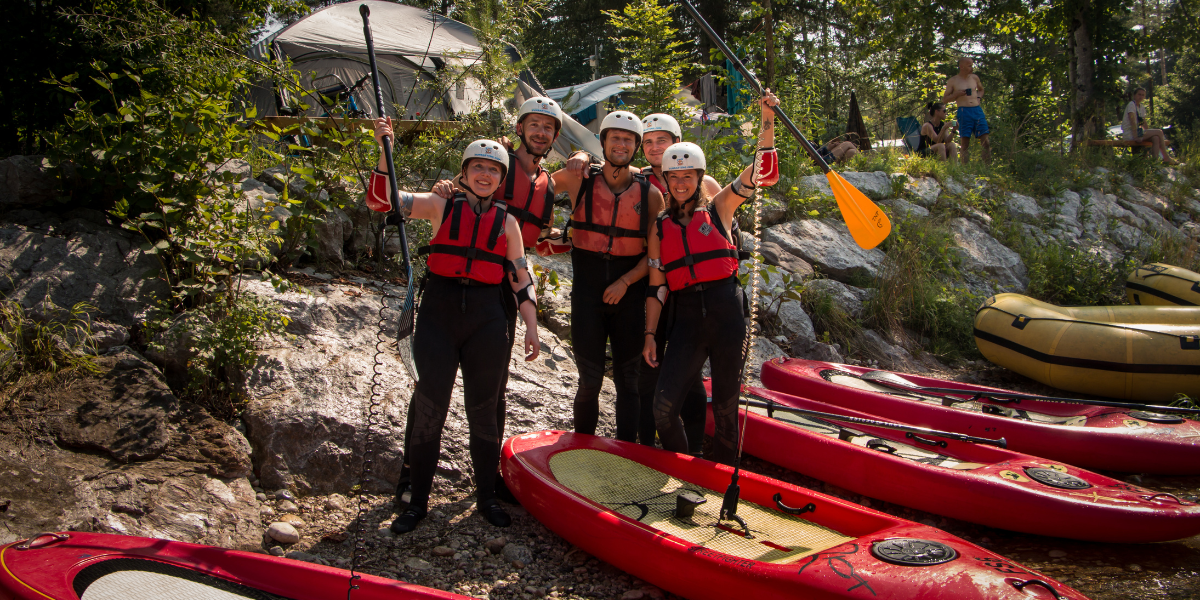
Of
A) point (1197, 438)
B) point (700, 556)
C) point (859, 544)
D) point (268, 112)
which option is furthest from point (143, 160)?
point (1197, 438)

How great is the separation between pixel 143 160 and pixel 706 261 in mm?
3429

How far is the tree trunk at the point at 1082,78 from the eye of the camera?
11.6 meters

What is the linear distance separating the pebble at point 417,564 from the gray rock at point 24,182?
11.0 feet

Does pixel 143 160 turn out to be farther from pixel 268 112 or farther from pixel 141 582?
pixel 268 112

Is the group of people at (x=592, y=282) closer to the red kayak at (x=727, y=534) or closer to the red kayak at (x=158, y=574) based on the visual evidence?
the red kayak at (x=727, y=534)

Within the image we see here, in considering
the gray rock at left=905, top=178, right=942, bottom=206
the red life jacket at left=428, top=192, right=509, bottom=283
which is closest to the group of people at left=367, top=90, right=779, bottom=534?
the red life jacket at left=428, top=192, right=509, bottom=283

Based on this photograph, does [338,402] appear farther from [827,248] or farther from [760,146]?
[827,248]

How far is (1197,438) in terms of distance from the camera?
4.41 m

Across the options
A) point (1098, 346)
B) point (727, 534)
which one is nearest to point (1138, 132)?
point (1098, 346)

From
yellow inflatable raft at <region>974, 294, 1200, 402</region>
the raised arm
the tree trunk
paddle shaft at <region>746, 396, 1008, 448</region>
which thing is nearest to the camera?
the raised arm

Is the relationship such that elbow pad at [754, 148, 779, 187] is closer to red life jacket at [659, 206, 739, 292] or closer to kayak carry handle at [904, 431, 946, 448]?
red life jacket at [659, 206, 739, 292]

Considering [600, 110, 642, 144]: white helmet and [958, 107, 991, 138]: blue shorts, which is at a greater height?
[958, 107, 991, 138]: blue shorts

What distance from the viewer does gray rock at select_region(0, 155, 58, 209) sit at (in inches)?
166

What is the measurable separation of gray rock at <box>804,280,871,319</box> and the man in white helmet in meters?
4.09
